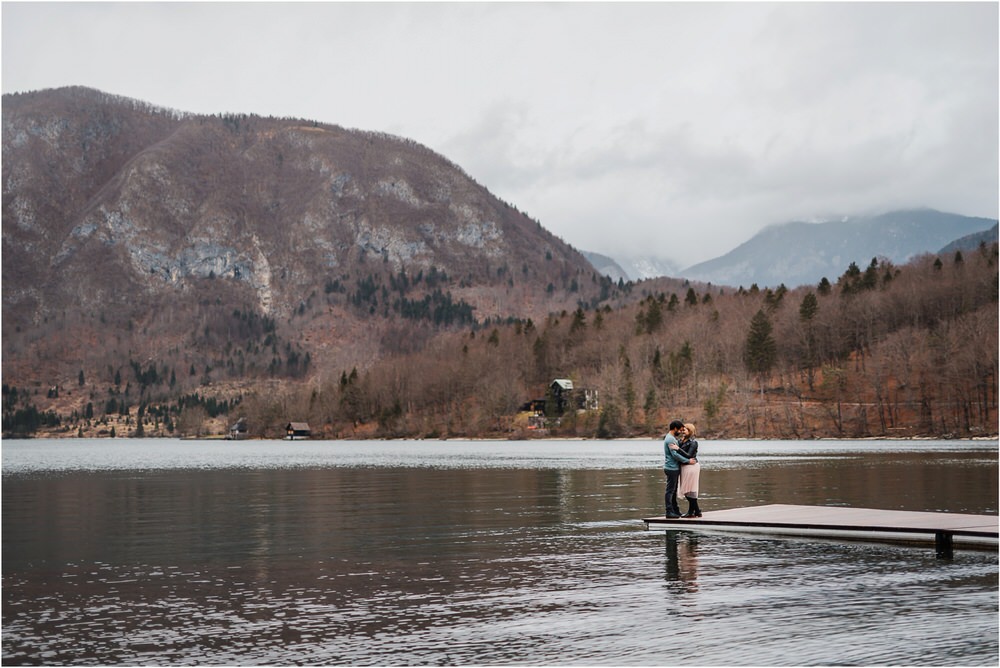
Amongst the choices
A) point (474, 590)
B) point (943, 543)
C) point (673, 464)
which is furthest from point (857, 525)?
point (474, 590)

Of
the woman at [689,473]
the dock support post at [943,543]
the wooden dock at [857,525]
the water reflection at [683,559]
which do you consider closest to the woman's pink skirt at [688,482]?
the woman at [689,473]

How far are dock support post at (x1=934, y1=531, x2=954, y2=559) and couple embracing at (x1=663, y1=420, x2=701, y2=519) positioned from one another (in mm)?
7973

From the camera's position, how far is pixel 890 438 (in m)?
165

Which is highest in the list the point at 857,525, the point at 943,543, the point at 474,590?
the point at 857,525

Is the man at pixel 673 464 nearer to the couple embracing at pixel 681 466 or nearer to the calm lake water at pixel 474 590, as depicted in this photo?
the couple embracing at pixel 681 466

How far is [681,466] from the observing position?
34125 mm

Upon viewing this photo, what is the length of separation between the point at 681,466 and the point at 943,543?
8.84 meters

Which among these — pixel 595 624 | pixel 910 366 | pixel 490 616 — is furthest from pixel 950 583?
pixel 910 366

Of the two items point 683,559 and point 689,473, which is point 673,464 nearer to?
point 689,473

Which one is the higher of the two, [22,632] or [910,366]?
[910,366]

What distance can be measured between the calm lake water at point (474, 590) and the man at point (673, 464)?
3.96ft

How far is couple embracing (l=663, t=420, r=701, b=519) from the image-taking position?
3394cm

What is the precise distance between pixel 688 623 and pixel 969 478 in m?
46.3

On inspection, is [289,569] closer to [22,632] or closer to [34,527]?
[22,632]
